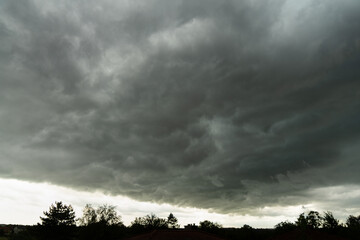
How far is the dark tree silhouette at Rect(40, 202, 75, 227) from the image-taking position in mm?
88188

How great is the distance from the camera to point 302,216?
26.8m

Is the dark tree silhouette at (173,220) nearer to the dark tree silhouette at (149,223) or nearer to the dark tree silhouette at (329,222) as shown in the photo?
the dark tree silhouette at (149,223)

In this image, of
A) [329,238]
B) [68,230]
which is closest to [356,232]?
[329,238]

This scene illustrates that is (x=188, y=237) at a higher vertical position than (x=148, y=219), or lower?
lower

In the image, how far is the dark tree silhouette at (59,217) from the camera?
8819cm

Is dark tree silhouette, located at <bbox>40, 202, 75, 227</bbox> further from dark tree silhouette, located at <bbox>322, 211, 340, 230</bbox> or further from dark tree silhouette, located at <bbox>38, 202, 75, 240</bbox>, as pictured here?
dark tree silhouette, located at <bbox>322, 211, 340, 230</bbox>

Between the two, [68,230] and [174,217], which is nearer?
[68,230]

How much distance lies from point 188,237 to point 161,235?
539cm

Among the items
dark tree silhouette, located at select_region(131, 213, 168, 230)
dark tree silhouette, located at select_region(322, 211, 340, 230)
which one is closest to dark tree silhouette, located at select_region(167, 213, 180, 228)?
dark tree silhouette, located at select_region(131, 213, 168, 230)

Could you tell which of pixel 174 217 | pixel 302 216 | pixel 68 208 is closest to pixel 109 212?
pixel 68 208

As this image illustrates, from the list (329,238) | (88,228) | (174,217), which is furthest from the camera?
(174,217)

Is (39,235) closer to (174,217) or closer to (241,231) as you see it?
(241,231)

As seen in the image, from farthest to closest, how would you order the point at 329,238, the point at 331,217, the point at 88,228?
the point at 331,217, the point at 88,228, the point at 329,238

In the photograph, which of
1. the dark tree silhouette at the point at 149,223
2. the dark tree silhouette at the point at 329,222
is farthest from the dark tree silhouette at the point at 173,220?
the dark tree silhouette at the point at 329,222
